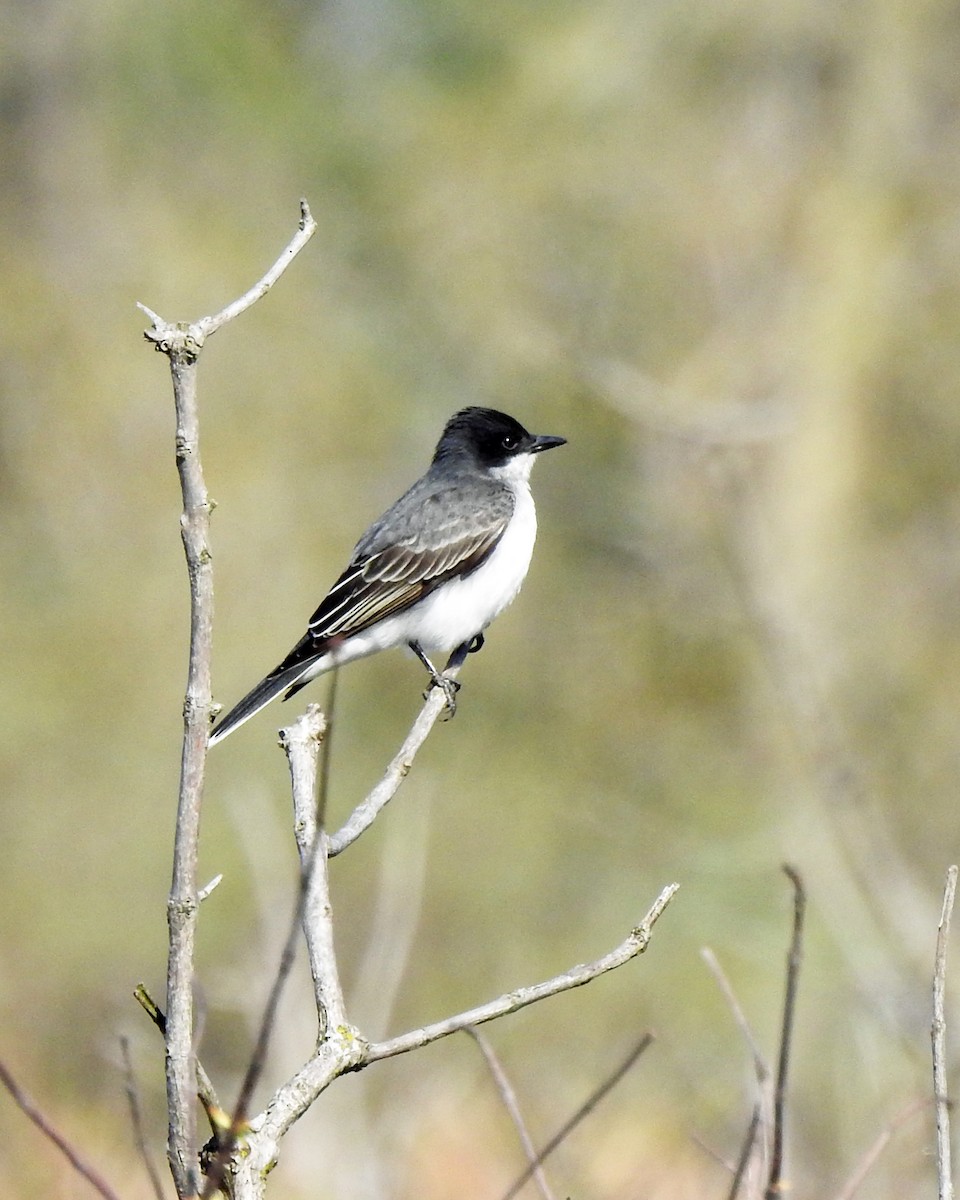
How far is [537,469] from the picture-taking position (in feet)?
42.2

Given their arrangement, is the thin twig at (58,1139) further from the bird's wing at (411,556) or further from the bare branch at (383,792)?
the bird's wing at (411,556)

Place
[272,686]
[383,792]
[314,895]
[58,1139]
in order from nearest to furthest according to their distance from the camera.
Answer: [58,1139]
[314,895]
[383,792]
[272,686]

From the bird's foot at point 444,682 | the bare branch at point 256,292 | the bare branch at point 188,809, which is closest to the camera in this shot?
the bare branch at point 188,809

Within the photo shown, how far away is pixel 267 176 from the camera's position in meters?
15.5

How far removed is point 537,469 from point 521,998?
11.0 meters

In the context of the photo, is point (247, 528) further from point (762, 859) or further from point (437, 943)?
point (762, 859)

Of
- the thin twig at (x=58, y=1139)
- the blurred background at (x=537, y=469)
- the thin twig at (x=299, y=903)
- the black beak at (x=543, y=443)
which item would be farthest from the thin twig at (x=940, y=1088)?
the blurred background at (x=537, y=469)

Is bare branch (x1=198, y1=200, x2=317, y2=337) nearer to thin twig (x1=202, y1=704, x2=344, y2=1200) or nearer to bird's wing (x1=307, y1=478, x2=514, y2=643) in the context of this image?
thin twig (x1=202, y1=704, x2=344, y2=1200)

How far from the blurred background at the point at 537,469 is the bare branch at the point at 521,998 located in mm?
8241

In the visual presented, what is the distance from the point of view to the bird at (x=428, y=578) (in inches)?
228

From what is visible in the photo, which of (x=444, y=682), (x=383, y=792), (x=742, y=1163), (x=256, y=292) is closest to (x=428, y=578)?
(x=444, y=682)

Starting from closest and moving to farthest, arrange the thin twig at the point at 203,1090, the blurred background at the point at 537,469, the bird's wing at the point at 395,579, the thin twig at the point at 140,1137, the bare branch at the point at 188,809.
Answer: the thin twig at the point at 140,1137 → the bare branch at the point at 188,809 → the thin twig at the point at 203,1090 → the bird's wing at the point at 395,579 → the blurred background at the point at 537,469

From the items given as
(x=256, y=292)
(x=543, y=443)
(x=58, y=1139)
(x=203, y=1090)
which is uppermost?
(x=543, y=443)

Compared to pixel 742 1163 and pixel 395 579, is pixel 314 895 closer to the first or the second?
pixel 742 1163
